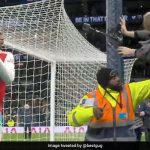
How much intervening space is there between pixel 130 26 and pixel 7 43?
2385 cm

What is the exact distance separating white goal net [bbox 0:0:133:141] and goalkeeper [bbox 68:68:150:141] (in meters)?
4.48

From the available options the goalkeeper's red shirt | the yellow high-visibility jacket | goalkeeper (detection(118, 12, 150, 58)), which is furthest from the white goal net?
goalkeeper (detection(118, 12, 150, 58))

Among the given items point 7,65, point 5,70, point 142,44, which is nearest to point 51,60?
point 7,65

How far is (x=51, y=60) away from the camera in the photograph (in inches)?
427

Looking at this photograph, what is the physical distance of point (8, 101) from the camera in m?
11.8

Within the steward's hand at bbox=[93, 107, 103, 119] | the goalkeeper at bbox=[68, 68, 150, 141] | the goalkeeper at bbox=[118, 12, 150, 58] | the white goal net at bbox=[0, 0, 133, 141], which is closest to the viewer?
the goalkeeper at bbox=[118, 12, 150, 58]

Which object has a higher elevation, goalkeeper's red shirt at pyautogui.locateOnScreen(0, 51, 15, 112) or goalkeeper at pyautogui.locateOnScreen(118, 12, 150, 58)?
goalkeeper at pyautogui.locateOnScreen(118, 12, 150, 58)

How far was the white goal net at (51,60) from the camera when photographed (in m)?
10.3

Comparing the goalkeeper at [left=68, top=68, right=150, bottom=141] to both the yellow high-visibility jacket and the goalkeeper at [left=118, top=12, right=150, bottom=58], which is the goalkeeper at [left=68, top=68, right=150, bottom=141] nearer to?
the yellow high-visibility jacket

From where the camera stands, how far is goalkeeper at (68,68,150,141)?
17.0 ft

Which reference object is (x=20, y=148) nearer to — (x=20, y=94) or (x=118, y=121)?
(x=118, y=121)

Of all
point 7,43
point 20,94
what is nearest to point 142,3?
point 20,94

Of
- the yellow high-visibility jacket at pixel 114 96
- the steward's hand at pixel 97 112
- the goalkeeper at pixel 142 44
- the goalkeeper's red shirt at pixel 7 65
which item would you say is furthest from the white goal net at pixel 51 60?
the goalkeeper at pixel 142 44

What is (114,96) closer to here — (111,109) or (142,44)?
(111,109)
